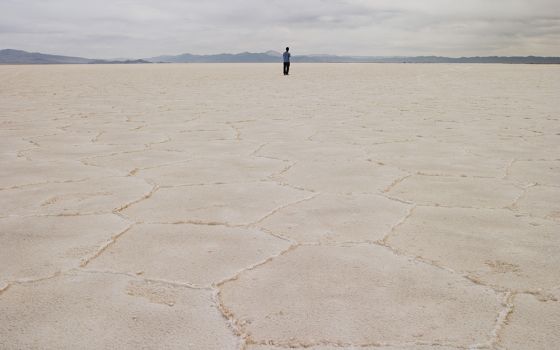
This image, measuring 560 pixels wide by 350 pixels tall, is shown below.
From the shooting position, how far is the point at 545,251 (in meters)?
1.46

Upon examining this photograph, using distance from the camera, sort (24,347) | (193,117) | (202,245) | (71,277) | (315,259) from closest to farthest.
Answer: (24,347)
(71,277)
(315,259)
(202,245)
(193,117)

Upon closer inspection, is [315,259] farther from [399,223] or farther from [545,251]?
[545,251]

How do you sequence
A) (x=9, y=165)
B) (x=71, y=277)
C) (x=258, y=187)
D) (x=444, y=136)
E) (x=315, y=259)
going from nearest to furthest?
(x=71, y=277) < (x=315, y=259) < (x=258, y=187) < (x=9, y=165) < (x=444, y=136)

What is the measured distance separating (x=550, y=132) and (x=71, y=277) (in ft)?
11.6

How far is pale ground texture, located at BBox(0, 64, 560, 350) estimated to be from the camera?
1060mm

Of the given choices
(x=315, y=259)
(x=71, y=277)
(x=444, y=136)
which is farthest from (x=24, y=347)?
(x=444, y=136)

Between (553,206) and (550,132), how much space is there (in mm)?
2094

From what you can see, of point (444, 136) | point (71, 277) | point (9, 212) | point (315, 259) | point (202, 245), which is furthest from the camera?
point (444, 136)

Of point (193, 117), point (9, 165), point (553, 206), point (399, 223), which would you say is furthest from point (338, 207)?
point (193, 117)

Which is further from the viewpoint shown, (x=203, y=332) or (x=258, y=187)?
(x=258, y=187)

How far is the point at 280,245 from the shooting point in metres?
1.51

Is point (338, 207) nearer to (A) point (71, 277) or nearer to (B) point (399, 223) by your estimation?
(B) point (399, 223)

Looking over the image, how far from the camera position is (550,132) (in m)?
3.68

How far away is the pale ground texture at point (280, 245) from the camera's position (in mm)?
1060
